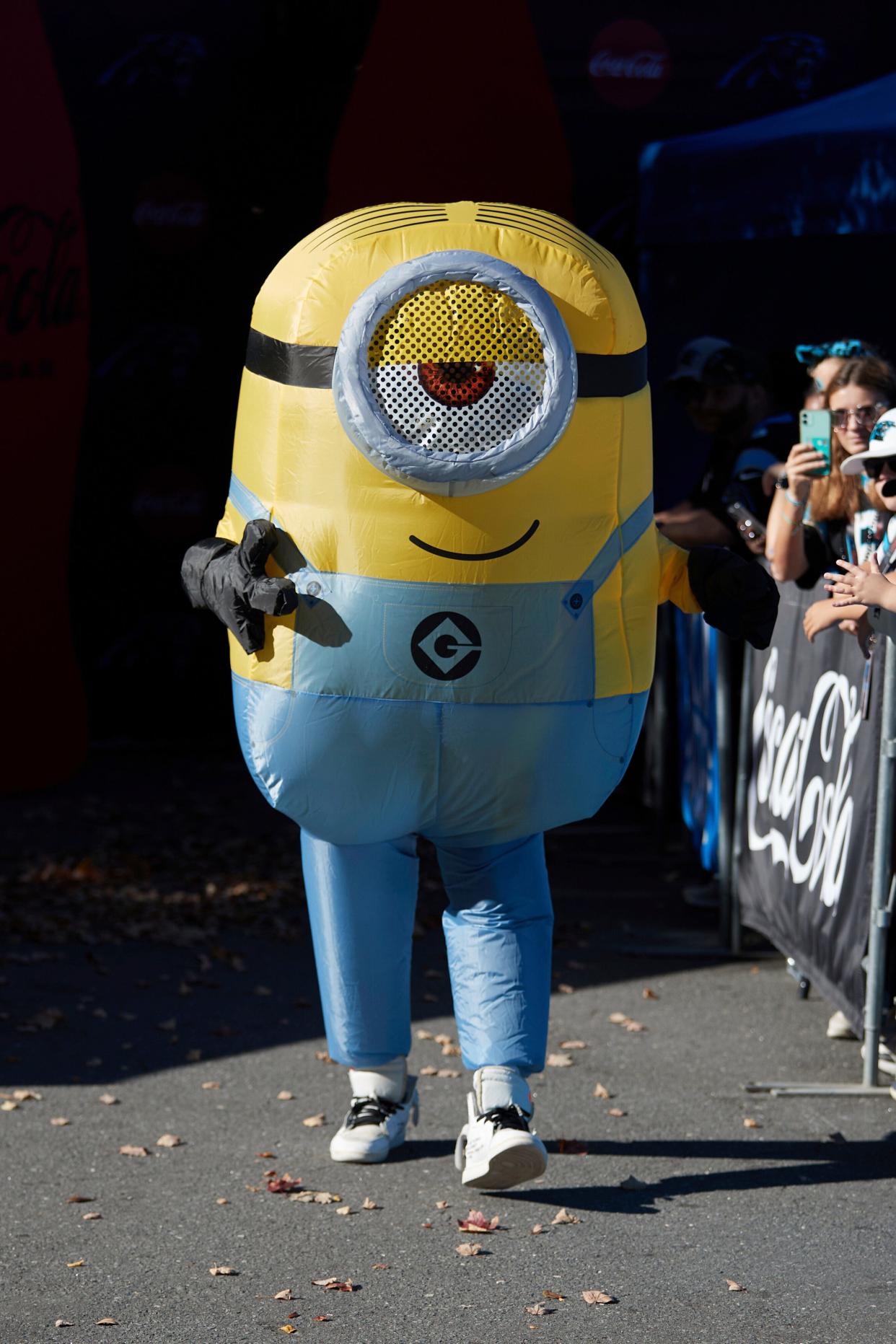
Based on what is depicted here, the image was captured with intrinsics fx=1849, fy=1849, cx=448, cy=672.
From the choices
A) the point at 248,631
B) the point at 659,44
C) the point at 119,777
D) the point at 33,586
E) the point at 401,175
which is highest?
the point at 659,44

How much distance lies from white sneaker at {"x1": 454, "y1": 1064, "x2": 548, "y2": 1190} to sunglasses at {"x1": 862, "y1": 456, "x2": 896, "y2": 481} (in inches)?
73.1

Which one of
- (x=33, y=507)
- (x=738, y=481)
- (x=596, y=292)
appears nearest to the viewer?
(x=596, y=292)

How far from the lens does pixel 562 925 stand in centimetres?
752

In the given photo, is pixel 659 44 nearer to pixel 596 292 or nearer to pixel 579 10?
pixel 579 10

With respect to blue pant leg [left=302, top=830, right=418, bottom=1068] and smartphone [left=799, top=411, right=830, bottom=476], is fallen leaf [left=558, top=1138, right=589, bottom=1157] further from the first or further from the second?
smartphone [left=799, top=411, right=830, bottom=476]

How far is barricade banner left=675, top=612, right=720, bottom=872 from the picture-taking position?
24.1 feet

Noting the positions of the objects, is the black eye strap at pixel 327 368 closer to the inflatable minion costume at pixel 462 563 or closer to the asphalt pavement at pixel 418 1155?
the inflatable minion costume at pixel 462 563

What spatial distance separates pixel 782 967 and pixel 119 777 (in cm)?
500

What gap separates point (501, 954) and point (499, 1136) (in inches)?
17.4

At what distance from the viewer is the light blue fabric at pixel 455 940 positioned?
4.57m

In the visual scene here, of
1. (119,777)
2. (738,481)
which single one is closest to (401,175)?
(119,777)

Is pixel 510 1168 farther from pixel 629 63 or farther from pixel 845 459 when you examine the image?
pixel 629 63

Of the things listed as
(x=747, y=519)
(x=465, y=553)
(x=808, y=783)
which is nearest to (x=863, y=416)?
(x=747, y=519)

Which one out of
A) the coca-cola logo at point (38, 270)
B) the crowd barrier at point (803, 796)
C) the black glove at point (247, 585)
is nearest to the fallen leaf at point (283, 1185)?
the black glove at point (247, 585)
